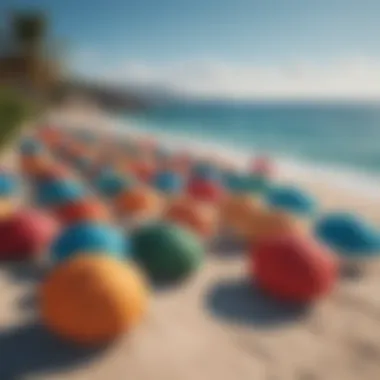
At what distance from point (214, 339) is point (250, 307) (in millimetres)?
869

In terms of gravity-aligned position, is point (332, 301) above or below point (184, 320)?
above

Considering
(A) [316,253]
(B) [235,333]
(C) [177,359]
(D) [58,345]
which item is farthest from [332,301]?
(D) [58,345]

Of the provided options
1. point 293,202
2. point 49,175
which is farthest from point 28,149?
point 293,202

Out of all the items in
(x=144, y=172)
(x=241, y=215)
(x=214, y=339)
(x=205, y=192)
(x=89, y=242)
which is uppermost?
(x=144, y=172)

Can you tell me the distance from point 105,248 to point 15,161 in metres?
9.86

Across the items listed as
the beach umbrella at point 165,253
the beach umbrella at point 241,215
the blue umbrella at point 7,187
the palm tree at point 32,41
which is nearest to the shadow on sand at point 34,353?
the beach umbrella at point 165,253

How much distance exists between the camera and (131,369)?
14.6ft

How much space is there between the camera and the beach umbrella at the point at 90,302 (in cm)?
444

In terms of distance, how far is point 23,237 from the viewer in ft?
21.9

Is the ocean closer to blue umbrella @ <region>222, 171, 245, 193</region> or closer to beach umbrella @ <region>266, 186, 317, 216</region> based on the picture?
blue umbrella @ <region>222, 171, 245, 193</region>

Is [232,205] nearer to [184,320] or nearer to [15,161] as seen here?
[184,320]

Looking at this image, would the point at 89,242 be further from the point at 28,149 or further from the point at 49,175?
the point at 28,149

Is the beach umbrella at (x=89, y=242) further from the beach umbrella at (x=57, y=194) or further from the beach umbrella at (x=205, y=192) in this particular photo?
the beach umbrella at (x=205, y=192)

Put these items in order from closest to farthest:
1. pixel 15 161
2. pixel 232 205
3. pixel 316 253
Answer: pixel 316 253, pixel 232 205, pixel 15 161
